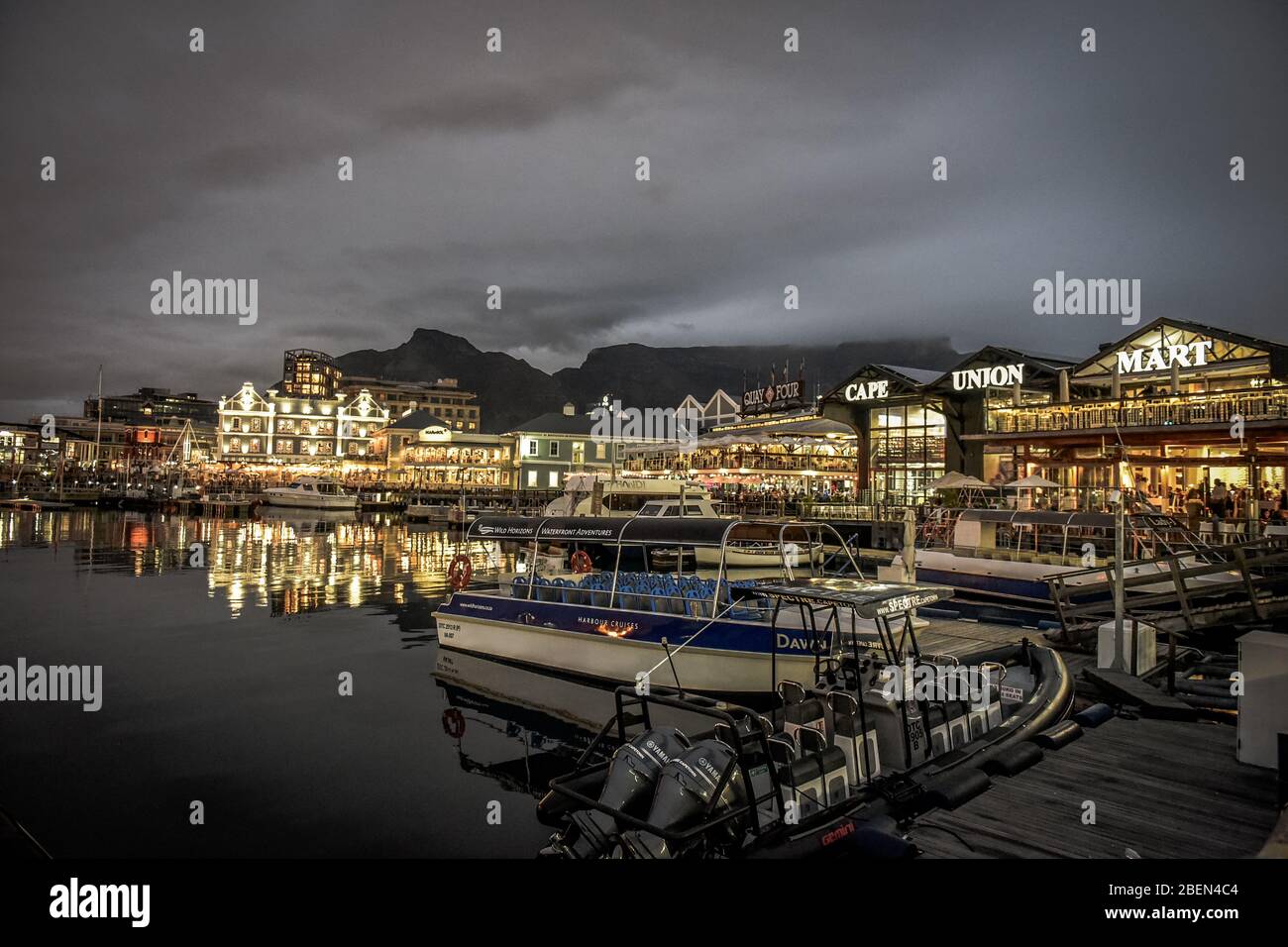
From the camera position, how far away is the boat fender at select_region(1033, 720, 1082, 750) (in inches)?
325

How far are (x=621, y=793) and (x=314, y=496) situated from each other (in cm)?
7845

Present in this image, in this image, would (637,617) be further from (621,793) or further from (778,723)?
(621,793)

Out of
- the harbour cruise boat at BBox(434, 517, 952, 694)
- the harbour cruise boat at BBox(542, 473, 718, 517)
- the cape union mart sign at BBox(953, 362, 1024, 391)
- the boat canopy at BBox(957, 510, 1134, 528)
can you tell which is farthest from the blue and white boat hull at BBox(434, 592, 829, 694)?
the cape union mart sign at BBox(953, 362, 1024, 391)

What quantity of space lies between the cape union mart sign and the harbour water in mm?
28914

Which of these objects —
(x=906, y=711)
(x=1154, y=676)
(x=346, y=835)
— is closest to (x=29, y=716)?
(x=346, y=835)

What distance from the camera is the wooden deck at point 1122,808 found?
5.86 metres

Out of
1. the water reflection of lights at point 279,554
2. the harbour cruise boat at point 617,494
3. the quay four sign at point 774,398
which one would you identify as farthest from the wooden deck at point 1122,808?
the quay four sign at point 774,398

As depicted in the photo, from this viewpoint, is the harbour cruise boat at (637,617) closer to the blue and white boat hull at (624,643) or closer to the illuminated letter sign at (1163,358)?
the blue and white boat hull at (624,643)

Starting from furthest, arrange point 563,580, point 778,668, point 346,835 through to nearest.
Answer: point 563,580, point 778,668, point 346,835

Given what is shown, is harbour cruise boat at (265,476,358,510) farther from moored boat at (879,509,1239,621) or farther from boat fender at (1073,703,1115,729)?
boat fender at (1073,703,1115,729)

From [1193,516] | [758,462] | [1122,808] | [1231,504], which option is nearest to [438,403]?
[758,462]
